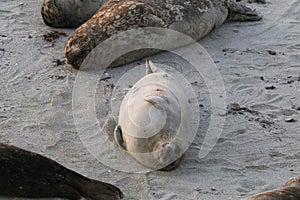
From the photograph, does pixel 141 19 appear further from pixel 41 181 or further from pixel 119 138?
pixel 41 181

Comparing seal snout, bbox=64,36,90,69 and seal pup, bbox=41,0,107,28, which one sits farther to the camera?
seal pup, bbox=41,0,107,28

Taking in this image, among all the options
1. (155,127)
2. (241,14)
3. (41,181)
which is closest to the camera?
(41,181)

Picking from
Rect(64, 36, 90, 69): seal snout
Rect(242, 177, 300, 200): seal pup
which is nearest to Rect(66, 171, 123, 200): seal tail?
Rect(242, 177, 300, 200): seal pup

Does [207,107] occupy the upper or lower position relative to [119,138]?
lower

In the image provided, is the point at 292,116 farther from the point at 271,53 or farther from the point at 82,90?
the point at 82,90

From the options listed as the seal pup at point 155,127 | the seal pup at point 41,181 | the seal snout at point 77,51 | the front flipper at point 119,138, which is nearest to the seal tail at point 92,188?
the seal pup at point 41,181

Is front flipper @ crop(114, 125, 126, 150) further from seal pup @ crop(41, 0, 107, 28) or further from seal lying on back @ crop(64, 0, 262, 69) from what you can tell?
seal pup @ crop(41, 0, 107, 28)

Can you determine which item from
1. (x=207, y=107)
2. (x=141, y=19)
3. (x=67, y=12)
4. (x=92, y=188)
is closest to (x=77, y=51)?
(x=141, y=19)
